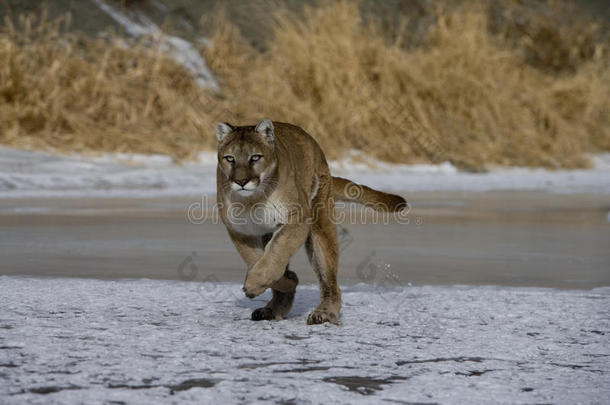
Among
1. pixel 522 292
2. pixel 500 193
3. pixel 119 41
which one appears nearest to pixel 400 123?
pixel 500 193

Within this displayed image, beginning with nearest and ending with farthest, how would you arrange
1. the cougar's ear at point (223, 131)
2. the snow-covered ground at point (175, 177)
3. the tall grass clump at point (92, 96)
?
the cougar's ear at point (223, 131)
the snow-covered ground at point (175, 177)
the tall grass clump at point (92, 96)

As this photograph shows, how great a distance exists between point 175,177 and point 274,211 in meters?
7.15

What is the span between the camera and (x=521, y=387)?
3.13m

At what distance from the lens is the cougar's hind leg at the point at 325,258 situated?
14.3 ft

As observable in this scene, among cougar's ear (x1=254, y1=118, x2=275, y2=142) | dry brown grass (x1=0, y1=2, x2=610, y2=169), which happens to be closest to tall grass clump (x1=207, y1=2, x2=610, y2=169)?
dry brown grass (x1=0, y1=2, x2=610, y2=169)

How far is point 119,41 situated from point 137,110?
170 centimetres

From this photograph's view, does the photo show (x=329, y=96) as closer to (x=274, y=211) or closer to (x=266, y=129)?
(x=266, y=129)

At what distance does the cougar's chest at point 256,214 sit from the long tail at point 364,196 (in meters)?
0.82

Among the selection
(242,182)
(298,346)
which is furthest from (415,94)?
(298,346)

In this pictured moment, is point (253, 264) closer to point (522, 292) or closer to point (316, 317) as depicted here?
point (316, 317)

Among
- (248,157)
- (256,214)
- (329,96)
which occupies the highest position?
(329,96)

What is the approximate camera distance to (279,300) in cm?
446
